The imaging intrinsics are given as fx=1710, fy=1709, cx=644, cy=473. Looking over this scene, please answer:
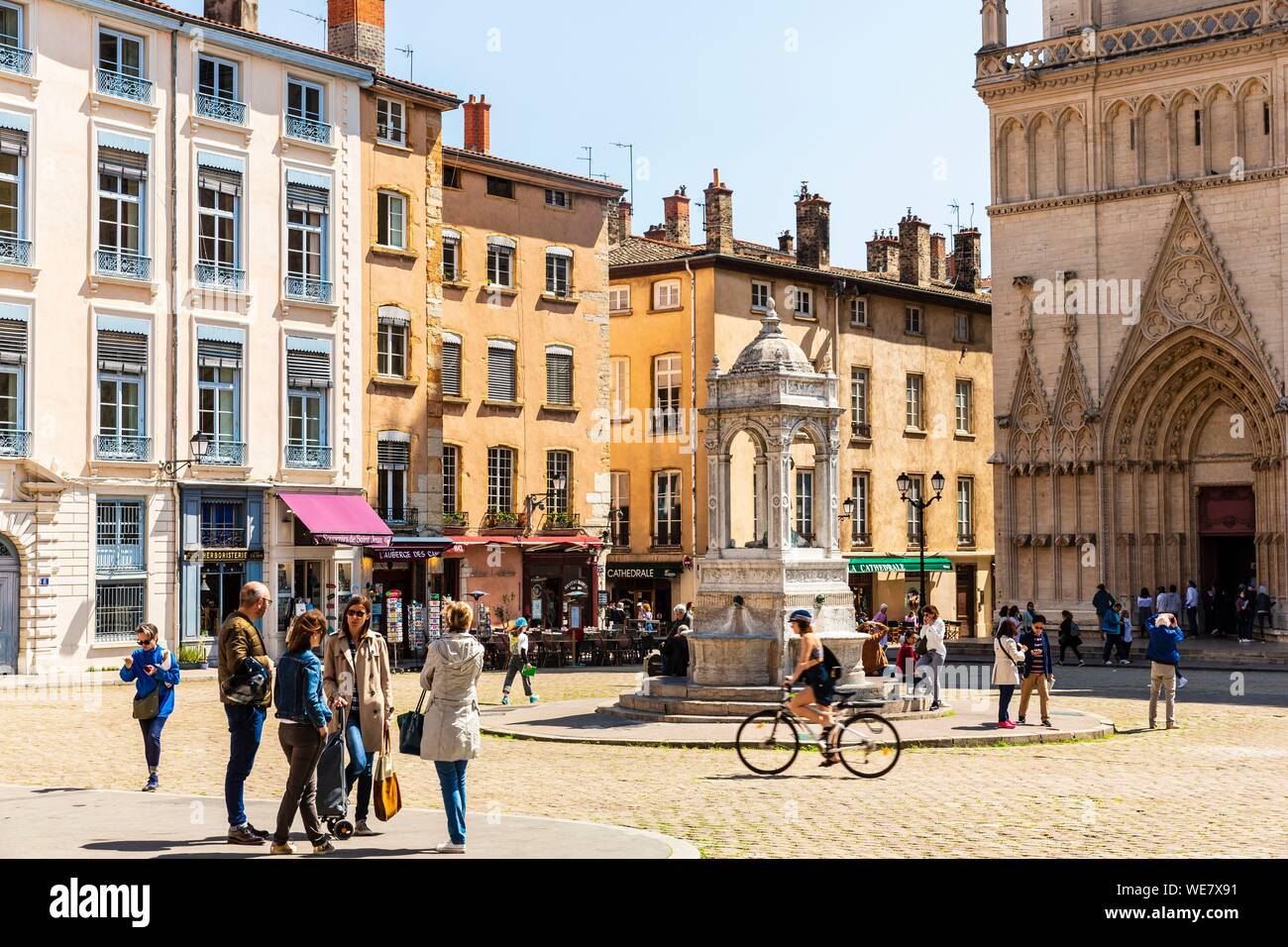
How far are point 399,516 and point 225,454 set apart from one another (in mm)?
5454

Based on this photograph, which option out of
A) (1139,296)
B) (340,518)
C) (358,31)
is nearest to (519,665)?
(340,518)

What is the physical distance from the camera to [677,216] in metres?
60.5

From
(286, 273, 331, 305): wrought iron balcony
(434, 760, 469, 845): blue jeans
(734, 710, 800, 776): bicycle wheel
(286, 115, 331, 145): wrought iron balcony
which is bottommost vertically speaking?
(734, 710, 800, 776): bicycle wheel

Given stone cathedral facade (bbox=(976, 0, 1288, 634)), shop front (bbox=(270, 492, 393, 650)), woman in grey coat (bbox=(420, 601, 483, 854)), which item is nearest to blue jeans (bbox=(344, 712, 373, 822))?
woman in grey coat (bbox=(420, 601, 483, 854))

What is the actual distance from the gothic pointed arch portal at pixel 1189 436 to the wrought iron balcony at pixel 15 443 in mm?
26004

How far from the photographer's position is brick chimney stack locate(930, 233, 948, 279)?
6250 centimetres

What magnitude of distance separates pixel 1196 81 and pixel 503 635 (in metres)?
22.1

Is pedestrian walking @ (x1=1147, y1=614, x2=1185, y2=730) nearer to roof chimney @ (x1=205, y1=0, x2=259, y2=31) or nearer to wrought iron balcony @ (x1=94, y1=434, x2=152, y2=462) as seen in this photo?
wrought iron balcony @ (x1=94, y1=434, x2=152, y2=462)

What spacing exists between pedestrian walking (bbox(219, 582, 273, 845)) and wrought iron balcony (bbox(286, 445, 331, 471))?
26.6m

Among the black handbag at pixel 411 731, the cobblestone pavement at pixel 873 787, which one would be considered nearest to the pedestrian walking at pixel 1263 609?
the cobblestone pavement at pixel 873 787
